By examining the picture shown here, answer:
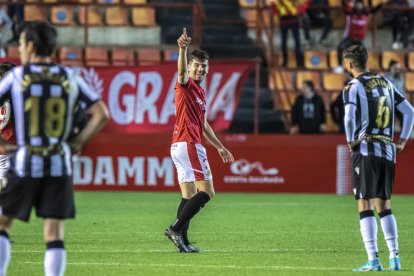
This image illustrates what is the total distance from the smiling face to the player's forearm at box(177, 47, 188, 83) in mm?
221


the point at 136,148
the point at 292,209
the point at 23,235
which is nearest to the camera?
the point at 23,235

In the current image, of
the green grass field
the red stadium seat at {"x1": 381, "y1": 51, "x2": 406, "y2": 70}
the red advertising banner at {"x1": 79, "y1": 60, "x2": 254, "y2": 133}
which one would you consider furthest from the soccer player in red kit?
the red stadium seat at {"x1": 381, "y1": 51, "x2": 406, "y2": 70}

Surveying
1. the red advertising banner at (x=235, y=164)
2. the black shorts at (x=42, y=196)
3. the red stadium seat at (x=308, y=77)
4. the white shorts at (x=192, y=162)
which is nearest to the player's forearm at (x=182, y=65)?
the white shorts at (x=192, y=162)

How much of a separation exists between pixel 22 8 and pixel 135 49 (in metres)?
2.56

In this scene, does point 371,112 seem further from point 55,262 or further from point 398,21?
point 398,21

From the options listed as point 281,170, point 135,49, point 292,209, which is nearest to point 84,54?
point 135,49

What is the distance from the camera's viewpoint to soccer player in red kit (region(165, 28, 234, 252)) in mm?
11938

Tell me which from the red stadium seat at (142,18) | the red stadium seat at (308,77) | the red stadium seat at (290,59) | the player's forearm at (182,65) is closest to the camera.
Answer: the player's forearm at (182,65)

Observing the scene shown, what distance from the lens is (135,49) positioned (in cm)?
2505

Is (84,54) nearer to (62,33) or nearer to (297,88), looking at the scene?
(62,33)

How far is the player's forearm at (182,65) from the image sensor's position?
1138 cm

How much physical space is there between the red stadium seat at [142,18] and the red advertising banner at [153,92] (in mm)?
3529

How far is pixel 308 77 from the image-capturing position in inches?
998

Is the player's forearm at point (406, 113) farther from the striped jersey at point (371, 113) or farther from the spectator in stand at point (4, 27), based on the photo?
the spectator in stand at point (4, 27)
